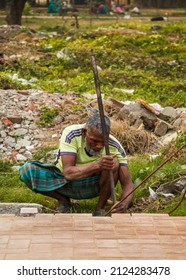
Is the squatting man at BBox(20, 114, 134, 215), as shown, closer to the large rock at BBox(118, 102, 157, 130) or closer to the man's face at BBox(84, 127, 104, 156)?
the man's face at BBox(84, 127, 104, 156)

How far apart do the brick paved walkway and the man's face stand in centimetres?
89

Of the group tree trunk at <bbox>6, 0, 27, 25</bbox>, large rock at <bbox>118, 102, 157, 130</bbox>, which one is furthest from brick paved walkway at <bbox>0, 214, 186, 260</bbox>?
tree trunk at <bbox>6, 0, 27, 25</bbox>

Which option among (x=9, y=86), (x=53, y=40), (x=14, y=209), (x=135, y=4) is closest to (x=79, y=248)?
(x=14, y=209)

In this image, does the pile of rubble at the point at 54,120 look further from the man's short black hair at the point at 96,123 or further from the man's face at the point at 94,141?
the man's short black hair at the point at 96,123

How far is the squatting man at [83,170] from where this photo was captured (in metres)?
6.03

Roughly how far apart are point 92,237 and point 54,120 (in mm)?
5420

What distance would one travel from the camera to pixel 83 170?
6102 millimetres

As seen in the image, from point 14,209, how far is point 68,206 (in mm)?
486

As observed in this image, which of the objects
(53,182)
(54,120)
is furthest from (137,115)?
(53,182)

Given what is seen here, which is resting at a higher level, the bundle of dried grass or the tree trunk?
the bundle of dried grass

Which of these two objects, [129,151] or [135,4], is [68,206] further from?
[135,4]

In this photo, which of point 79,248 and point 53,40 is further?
point 53,40

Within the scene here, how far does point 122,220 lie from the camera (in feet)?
17.1

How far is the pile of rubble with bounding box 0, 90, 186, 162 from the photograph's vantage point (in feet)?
30.8
